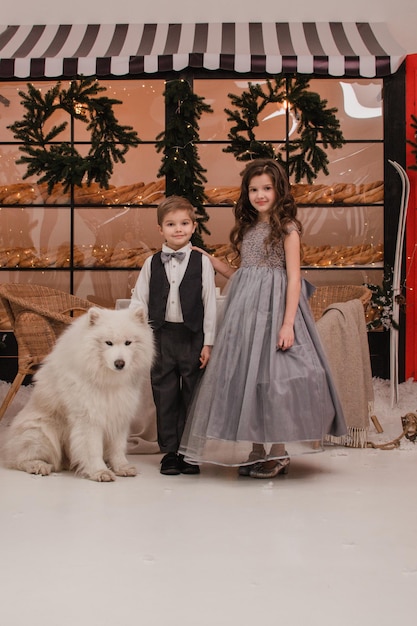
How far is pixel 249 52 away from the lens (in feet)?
20.5

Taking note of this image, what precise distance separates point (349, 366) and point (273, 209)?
1.08 metres

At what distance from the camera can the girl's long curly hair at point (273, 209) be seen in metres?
3.45

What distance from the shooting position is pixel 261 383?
327 centimetres

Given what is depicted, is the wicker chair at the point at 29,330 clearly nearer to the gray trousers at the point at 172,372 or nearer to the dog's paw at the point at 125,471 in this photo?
the gray trousers at the point at 172,372

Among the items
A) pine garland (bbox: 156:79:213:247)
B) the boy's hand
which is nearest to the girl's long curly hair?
the boy's hand

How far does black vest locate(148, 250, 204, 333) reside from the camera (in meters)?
3.45

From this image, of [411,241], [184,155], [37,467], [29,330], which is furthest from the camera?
[411,241]

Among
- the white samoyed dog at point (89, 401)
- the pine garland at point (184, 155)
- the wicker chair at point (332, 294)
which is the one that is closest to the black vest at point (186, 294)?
the white samoyed dog at point (89, 401)

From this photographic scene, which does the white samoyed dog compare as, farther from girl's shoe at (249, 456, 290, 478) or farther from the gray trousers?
girl's shoe at (249, 456, 290, 478)

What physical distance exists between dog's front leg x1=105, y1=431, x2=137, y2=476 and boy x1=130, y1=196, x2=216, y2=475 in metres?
0.17

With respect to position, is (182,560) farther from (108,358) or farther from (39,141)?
(39,141)

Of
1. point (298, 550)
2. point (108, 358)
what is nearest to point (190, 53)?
point (108, 358)

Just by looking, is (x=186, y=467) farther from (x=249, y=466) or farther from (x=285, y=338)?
(x=285, y=338)

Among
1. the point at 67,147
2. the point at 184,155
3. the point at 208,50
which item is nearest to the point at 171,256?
the point at 67,147
